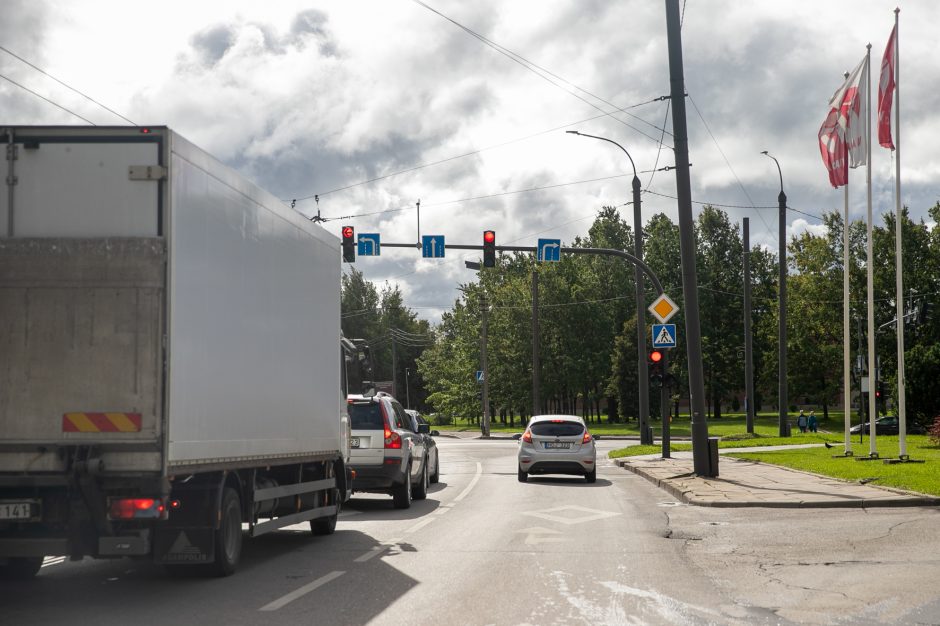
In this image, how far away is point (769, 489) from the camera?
1888 cm

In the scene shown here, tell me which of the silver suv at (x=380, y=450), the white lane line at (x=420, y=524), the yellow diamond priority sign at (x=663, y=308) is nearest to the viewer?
the white lane line at (x=420, y=524)

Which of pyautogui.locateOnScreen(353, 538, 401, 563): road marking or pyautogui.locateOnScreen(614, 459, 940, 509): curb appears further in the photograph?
pyautogui.locateOnScreen(614, 459, 940, 509): curb

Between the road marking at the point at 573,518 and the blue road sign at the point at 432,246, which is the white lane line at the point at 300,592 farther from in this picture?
the blue road sign at the point at 432,246

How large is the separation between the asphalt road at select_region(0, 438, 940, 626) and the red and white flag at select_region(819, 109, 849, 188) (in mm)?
11410

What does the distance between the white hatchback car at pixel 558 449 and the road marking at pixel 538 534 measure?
29.8 ft

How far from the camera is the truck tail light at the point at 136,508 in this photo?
805 centimetres

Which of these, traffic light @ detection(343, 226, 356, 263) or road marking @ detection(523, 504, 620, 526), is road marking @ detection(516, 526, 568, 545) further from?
traffic light @ detection(343, 226, 356, 263)

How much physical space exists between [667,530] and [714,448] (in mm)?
8172

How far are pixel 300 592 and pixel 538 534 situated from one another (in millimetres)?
5091

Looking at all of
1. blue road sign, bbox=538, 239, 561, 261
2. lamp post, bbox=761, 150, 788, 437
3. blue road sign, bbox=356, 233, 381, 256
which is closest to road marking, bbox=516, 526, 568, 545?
blue road sign, bbox=538, 239, 561, 261

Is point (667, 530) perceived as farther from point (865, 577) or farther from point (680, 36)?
point (680, 36)

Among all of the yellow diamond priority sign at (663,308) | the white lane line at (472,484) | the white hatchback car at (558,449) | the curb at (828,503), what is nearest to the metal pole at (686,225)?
the white hatchback car at (558,449)

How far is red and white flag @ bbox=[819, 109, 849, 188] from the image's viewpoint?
2467 centimetres

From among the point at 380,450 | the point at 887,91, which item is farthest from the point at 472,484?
the point at 887,91
